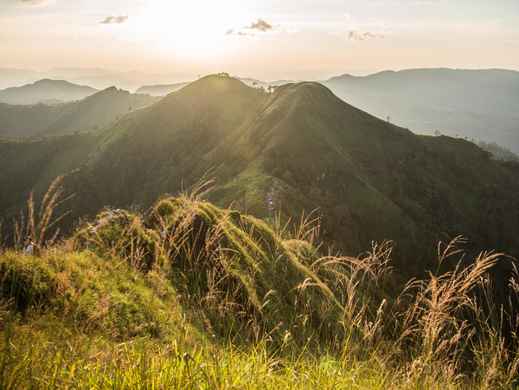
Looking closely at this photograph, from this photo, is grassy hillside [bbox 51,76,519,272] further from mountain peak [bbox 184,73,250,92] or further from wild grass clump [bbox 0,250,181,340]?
wild grass clump [bbox 0,250,181,340]

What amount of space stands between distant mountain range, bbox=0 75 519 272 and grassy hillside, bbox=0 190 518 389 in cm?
2964

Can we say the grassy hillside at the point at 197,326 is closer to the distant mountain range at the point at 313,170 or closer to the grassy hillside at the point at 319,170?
the grassy hillside at the point at 319,170

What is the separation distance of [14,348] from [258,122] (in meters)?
92.6

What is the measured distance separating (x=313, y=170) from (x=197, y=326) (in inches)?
2557

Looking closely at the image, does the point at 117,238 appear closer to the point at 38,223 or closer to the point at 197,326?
the point at 38,223

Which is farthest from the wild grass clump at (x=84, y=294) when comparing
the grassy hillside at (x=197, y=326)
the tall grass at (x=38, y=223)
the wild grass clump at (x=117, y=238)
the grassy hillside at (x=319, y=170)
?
the grassy hillside at (x=319, y=170)

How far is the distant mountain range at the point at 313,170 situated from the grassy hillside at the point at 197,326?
29.6 m

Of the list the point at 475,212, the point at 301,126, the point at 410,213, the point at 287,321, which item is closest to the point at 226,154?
the point at 301,126

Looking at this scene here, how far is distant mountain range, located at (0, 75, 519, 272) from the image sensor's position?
195ft

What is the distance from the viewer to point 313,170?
226ft

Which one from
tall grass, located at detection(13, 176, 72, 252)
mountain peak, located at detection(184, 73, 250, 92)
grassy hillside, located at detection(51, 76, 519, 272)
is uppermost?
mountain peak, located at detection(184, 73, 250, 92)

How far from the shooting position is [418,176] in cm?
8288

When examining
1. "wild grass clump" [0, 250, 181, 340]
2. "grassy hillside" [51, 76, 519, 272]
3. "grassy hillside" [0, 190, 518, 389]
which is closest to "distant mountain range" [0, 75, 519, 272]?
"grassy hillside" [51, 76, 519, 272]

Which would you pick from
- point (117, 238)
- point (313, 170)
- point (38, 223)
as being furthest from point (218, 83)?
point (38, 223)
